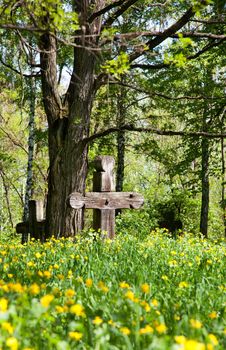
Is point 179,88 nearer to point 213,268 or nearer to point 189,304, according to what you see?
point 213,268

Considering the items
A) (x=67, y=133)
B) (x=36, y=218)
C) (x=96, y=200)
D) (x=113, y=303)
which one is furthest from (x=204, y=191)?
(x=113, y=303)

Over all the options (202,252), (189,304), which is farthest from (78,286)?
(202,252)

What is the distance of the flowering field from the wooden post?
4.93 ft

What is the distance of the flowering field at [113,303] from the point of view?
196 centimetres

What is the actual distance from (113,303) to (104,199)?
4199 mm

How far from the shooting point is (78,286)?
3125 mm

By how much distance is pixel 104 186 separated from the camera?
701 centimetres

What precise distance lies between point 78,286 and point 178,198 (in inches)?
550

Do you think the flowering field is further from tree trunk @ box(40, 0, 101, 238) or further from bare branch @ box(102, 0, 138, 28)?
bare branch @ box(102, 0, 138, 28)

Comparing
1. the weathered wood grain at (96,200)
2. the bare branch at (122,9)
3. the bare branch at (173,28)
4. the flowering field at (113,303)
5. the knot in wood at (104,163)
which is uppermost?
the bare branch at (122,9)

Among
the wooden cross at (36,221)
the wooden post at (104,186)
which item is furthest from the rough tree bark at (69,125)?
the wooden cross at (36,221)

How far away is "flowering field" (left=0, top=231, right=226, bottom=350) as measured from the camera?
6.42ft

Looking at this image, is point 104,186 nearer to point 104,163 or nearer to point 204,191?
point 104,163

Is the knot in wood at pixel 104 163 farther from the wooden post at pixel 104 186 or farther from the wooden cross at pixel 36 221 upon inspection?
the wooden cross at pixel 36 221
